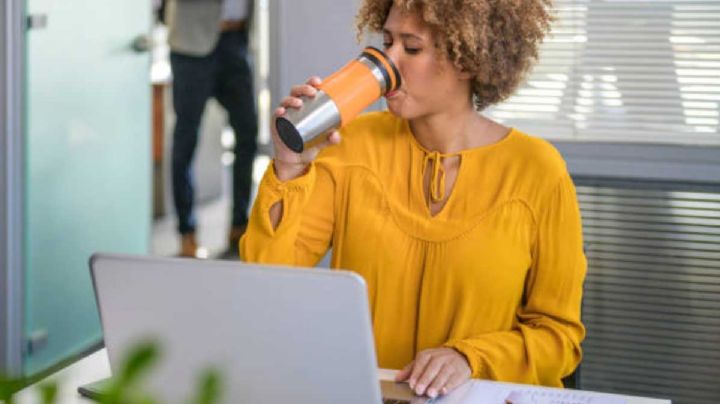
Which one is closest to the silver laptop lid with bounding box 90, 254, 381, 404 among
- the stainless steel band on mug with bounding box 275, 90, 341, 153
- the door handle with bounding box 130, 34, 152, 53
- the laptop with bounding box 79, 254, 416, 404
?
the laptop with bounding box 79, 254, 416, 404

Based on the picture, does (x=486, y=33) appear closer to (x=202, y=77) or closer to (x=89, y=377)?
(x=89, y=377)

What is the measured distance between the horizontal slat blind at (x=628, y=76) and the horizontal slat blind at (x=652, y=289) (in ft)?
0.44

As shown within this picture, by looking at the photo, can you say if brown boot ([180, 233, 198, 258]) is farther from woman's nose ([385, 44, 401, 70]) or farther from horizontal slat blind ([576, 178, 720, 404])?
woman's nose ([385, 44, 401, 70])

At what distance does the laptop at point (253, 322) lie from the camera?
1122 mm

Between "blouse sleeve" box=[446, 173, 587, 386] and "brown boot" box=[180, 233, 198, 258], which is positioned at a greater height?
"blouse sleeve" box=[446, 173, 587, 386]

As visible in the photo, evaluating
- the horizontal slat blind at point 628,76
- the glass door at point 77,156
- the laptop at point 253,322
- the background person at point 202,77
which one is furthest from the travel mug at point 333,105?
the background person at point 202,77

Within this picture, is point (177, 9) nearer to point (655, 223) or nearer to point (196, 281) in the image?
point (655, 223)

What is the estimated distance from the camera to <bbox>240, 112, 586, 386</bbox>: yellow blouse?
1789 mm

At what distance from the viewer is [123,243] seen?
12.8ft

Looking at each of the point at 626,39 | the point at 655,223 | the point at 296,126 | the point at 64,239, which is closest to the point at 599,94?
the point at 626,39

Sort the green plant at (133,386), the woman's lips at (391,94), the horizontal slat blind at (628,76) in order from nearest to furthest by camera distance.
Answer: the green plant at (133,386)
the woman's lips at (391,94)
the horizontal slat blind at (628,76)

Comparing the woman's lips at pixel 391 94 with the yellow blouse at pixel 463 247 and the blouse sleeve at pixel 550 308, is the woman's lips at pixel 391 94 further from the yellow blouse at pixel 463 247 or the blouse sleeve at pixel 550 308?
the blouse sleeve at pixel 550 308

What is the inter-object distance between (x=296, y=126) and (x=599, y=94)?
4.11 ft

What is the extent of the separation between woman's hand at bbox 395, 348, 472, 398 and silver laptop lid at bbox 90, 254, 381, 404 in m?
0.33
